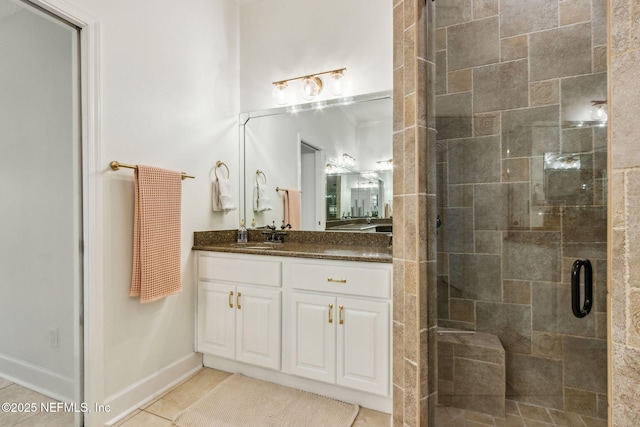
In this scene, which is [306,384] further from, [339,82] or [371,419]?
[339,82]

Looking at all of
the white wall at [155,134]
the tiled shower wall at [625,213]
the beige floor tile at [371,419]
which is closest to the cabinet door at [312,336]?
the beige floor tile at [371,419]

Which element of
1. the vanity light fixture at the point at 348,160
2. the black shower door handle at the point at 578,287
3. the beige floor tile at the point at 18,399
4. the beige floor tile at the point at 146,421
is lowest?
the beige floor tile at the point at 146,421

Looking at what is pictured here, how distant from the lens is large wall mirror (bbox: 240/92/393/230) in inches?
88.7

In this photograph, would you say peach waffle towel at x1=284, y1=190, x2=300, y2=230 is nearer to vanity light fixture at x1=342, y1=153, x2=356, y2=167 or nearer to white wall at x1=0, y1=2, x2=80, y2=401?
vanity light fixture at x1=342, y1=153, x2=356, y2=167

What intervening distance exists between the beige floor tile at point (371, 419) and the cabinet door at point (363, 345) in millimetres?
157

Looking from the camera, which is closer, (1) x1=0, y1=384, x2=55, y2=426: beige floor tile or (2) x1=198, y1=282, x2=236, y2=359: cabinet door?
(1) x1=0, y1=384, x2=55, y2=426: beige floor tile

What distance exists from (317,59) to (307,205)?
1.19 metres

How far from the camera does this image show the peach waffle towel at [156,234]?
1794 millimetres

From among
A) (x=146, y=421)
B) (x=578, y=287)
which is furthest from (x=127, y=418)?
(x=578, y=287)

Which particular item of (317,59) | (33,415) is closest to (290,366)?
(33,415)

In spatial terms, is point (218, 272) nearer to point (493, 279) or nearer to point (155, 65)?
point (155, 65)

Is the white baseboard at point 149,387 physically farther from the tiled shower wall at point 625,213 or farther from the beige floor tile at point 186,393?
the tiled shower wall at point 625,213

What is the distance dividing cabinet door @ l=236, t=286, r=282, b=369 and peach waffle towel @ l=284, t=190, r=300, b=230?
709mm

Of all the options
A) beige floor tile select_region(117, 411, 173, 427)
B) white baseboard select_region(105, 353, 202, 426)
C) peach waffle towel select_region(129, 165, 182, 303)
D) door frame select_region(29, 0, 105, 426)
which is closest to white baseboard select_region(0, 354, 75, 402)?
door frame select_region(29, 0, 105, 426)
